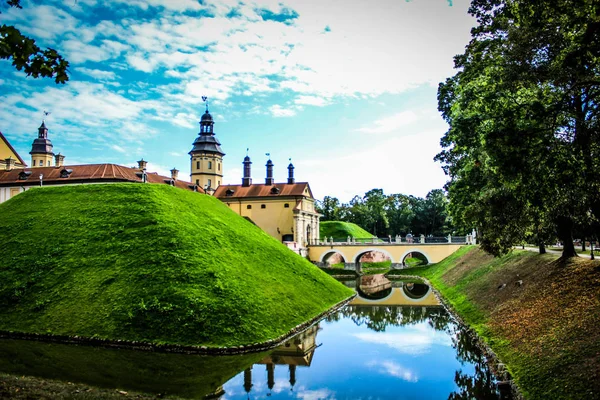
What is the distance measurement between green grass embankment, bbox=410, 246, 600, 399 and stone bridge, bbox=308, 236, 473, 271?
1100 inches

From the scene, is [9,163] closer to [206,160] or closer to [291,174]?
[206,160]

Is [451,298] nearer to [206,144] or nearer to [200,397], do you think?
[200,397]

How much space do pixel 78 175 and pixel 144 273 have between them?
123 ft

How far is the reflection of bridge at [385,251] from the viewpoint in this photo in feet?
197

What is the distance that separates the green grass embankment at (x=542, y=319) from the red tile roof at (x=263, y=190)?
120 feet

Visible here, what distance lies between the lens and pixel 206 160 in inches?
2896

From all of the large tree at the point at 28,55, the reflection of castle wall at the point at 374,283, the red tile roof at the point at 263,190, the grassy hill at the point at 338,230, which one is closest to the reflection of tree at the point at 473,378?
the large tree at the point at 28,55

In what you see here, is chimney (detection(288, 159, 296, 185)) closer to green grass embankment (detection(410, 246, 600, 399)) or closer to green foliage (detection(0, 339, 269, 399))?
green grass embankment (detection(410, 246, 600, 399))

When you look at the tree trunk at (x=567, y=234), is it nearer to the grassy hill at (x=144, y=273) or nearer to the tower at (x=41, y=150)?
the grassy hill at (x=144, y=273)

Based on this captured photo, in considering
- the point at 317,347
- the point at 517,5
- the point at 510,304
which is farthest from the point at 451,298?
the point at 517,5

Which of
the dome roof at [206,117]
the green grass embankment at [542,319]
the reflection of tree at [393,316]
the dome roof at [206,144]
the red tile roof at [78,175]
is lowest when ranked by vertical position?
the reflection of tree at [393,316]

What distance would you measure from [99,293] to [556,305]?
21.2 metres

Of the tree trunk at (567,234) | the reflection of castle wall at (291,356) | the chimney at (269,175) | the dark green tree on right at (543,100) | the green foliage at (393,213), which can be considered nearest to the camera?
the dark green tree on right at (543,100)

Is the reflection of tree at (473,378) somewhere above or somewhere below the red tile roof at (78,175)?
below
